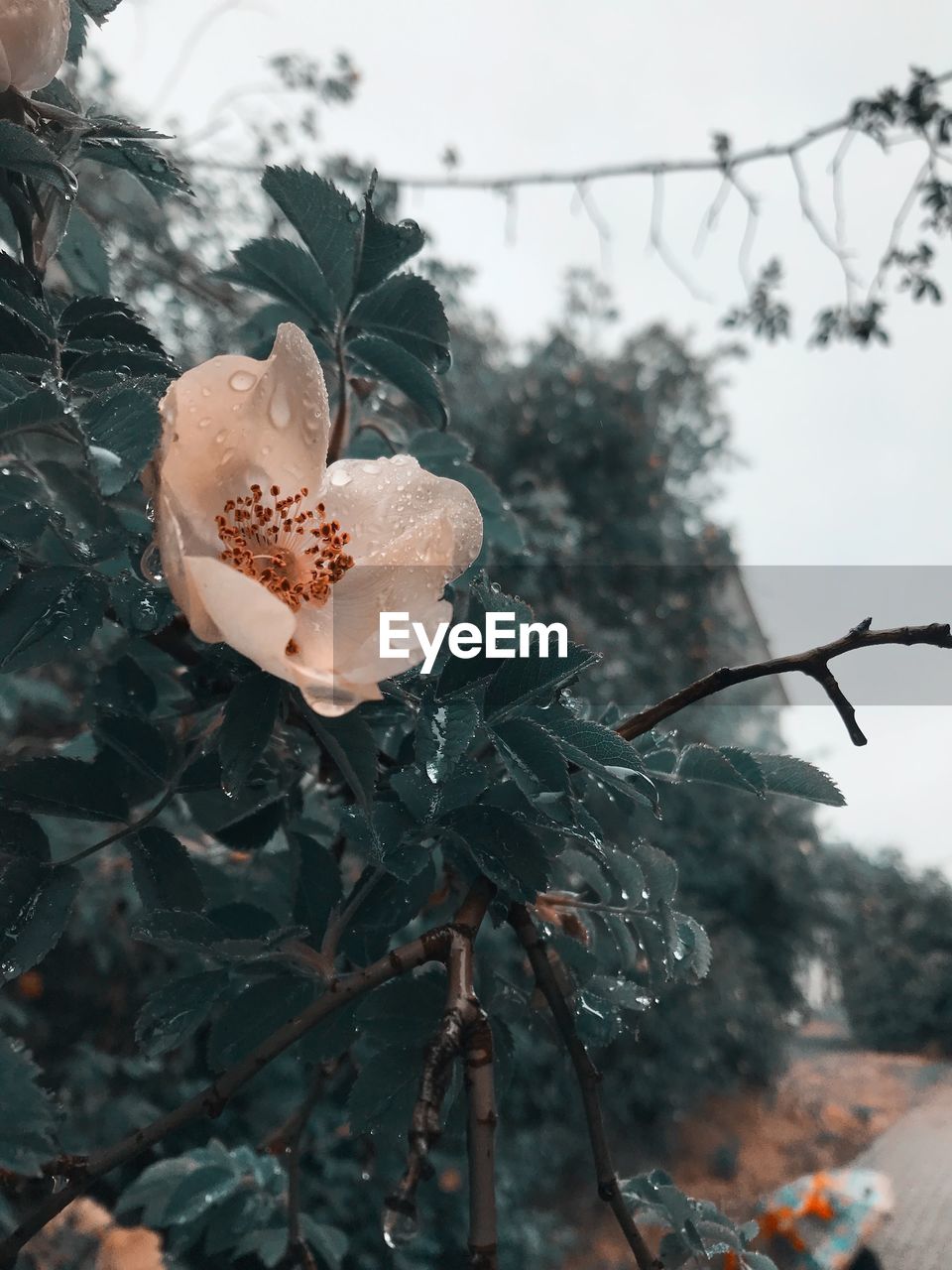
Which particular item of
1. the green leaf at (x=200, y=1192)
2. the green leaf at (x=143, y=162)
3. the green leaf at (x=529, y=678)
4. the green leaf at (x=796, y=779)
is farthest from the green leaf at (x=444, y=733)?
the green leaf at (x=200, y=1192)

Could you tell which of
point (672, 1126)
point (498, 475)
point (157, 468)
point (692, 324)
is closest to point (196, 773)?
point (157, 468)

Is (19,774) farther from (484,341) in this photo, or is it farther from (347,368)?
(484,341)

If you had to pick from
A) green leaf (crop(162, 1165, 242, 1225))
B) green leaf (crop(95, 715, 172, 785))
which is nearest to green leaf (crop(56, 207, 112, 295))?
green leaf (crop(95, 715, 172, 785))

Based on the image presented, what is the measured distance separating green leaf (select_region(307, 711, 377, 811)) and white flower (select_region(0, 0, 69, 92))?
0.76 feet

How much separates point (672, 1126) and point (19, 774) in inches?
112

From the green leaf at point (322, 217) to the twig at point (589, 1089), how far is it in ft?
0.86

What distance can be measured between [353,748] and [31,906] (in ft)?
0.51

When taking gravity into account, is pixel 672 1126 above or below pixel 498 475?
below

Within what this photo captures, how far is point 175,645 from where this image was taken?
0.42 metres

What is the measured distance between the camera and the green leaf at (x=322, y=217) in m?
0.40

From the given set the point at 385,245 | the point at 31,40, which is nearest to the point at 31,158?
the point at 31,40

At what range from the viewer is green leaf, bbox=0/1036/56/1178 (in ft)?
0.98

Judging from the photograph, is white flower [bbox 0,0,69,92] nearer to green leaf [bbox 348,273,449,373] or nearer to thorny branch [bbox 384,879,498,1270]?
green leaf [bbox 348,273,449,373]

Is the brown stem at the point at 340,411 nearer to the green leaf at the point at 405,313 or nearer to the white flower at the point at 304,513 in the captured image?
the green leaf at the point at 405,313
